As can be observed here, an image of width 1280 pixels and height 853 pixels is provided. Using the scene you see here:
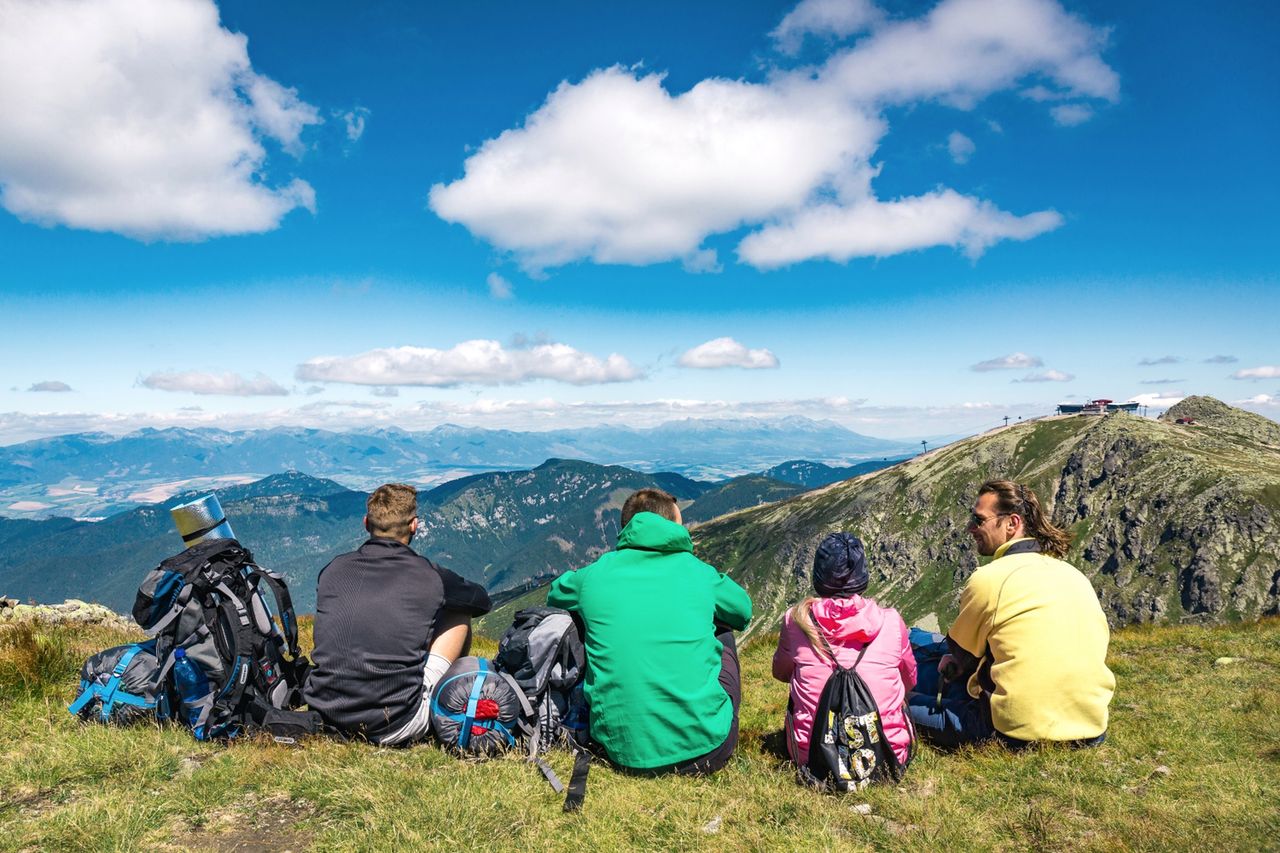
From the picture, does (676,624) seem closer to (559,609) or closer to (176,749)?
(559,609)

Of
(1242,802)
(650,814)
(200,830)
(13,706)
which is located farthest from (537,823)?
(13,706)

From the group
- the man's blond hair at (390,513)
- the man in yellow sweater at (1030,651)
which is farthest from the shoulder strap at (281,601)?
the man in yellow sweater at (1030,651)

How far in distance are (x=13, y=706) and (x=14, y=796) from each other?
3.13 meters

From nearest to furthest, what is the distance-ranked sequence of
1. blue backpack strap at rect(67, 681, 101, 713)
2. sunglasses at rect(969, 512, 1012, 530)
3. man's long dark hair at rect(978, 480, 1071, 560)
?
blue backpack strap at rect(67, 681, 101, 713), man's long dark hair at rect(978, 480, 1071, 560), sunglasses at rect(969, 512, 1012, 530)

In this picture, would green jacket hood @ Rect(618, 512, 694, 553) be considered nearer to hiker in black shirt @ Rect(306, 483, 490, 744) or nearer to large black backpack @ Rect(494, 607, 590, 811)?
large black backpack @ Rect(494, 607, 590, 811)

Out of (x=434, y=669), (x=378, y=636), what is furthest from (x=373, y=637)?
(x=434, y=669)

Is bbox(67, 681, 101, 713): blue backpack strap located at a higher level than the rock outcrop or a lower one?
higher

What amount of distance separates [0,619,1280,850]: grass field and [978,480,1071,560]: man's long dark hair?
237cm

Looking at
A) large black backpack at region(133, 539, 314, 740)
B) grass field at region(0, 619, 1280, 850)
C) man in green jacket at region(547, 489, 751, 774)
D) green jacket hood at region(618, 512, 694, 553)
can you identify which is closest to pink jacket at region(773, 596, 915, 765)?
grass field at region(0, 619, 1280, 850)

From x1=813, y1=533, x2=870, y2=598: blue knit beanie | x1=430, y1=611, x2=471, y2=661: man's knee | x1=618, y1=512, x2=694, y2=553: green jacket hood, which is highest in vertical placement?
x1=618, y1=512, x2=694, y2=553: green jacket hood

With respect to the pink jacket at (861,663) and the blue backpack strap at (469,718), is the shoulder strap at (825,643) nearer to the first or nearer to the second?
the pink jacket at (861,663)

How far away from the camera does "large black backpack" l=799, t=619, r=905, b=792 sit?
267 inches

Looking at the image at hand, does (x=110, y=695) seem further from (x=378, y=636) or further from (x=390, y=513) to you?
(x=390, y=513)

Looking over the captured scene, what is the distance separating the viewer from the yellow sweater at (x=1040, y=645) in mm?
7020
